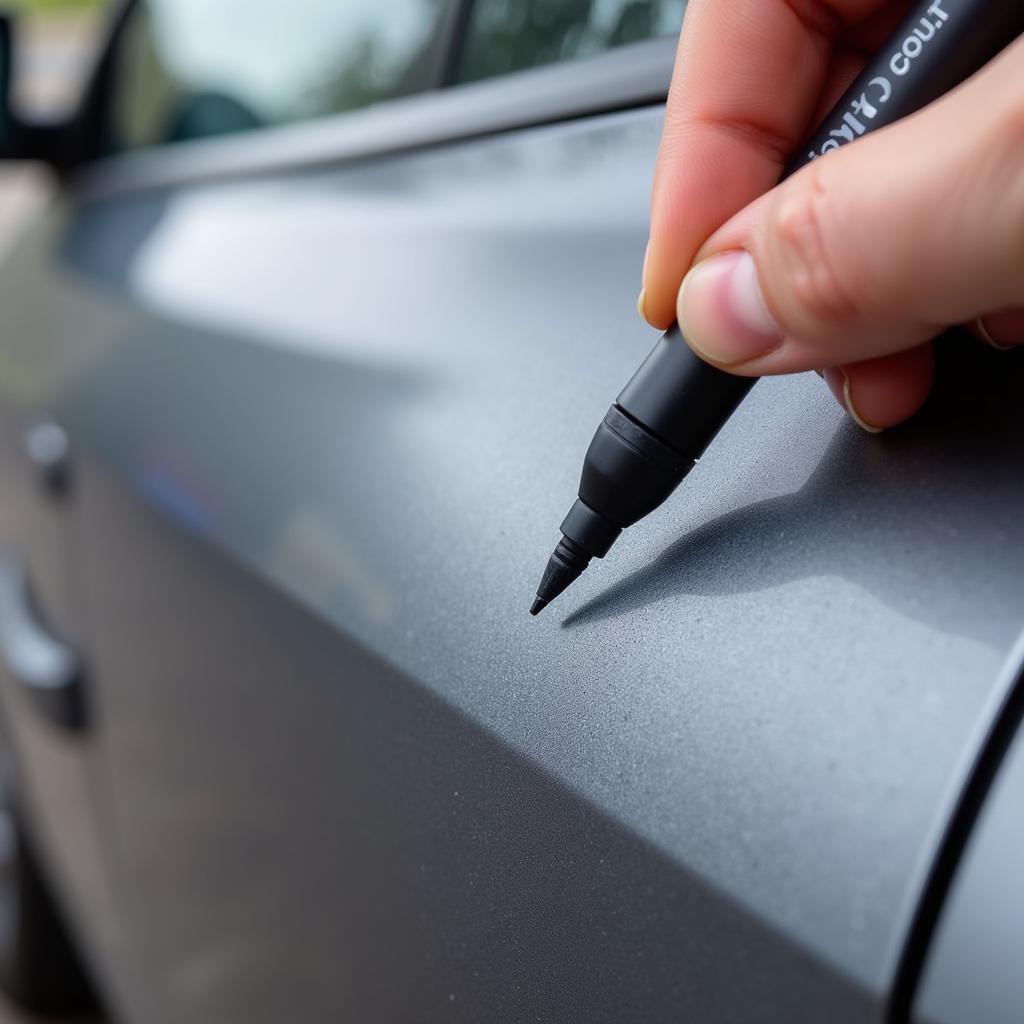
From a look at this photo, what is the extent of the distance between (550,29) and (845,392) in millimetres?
639

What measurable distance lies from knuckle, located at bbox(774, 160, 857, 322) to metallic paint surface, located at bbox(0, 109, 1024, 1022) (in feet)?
0.34

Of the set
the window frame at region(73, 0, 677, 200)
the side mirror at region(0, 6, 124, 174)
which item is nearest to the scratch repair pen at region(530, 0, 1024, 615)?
the window frame at region(73, 0, 677, 200)

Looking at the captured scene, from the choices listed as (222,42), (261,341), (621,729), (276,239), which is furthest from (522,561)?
(222,42)

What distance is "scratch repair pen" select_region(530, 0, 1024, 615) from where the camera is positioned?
60 cm

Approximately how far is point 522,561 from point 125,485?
2.21 feet

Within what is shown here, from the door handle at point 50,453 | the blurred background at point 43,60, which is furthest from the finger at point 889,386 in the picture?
the blurred background at point 43,60

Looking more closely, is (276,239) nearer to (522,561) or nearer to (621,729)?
(522,561)

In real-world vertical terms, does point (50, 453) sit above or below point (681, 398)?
below

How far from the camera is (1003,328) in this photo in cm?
60

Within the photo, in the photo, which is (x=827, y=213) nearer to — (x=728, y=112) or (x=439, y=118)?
(x=728, y=112)

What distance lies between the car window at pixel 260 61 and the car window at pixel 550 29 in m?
0.05

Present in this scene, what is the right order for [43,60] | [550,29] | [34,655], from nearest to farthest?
[550,29] < [34,655] < [43,60]

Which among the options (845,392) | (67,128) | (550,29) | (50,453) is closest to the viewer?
(845,392)

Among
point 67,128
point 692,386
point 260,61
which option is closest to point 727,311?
point 692,386
